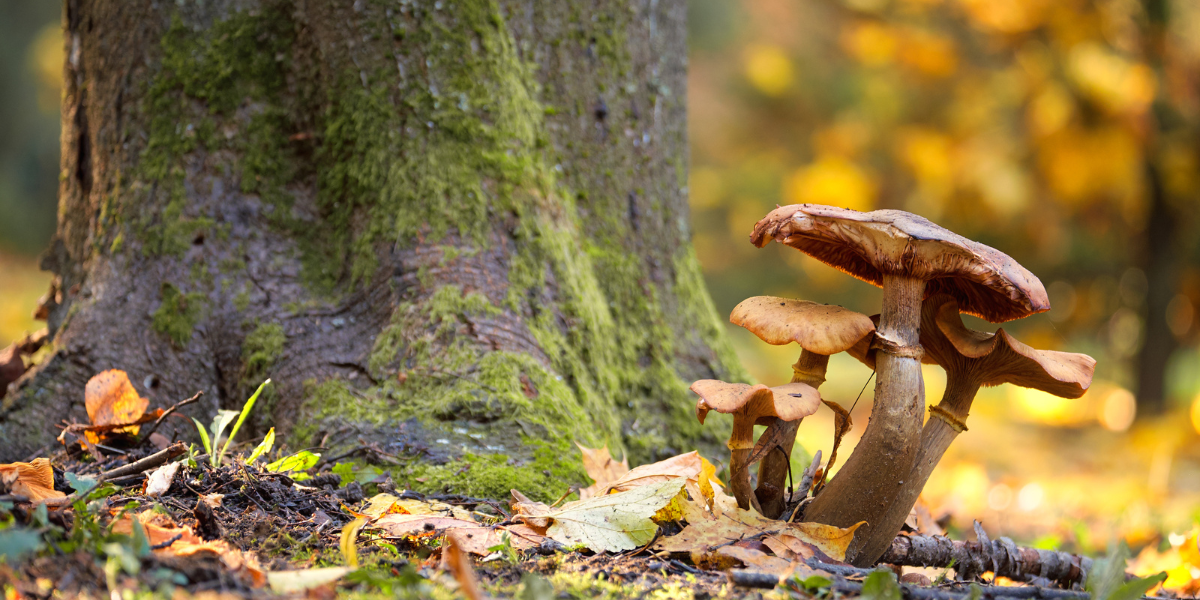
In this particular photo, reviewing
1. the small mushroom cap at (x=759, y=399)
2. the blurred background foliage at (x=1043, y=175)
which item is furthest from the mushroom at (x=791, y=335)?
the blurred background foliage at (x=1043, y=175)

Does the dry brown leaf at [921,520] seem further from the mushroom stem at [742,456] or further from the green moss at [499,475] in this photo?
the green moss at [499,475]

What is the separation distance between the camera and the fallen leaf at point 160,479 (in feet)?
5.53

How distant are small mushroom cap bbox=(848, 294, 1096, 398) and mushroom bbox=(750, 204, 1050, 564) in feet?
0.26

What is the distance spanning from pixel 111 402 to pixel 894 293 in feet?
7.24

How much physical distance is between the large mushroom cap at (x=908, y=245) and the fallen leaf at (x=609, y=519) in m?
0.68

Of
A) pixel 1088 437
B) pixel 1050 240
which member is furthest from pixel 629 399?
pixel 1088 437

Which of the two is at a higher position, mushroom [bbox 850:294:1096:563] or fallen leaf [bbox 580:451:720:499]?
mushroom [bbox 850:294:1096:563]

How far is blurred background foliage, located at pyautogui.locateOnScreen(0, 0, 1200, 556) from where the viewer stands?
725 cm

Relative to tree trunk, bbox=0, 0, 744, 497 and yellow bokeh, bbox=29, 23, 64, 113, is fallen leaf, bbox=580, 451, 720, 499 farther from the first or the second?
yellow bokeh, bbox=29, 23, 64, 113

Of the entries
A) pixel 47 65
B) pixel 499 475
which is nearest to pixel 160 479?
pixel 499 475

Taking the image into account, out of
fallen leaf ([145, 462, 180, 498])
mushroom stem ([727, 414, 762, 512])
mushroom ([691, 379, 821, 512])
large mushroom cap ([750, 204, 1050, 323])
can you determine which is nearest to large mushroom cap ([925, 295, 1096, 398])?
large mushroom cap ([750, 204, 1050, 323])

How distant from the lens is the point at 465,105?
267 centimetres

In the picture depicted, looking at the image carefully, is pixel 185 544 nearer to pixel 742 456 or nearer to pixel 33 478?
pixel 33 478

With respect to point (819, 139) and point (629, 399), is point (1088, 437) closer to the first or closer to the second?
point (819, 139)
